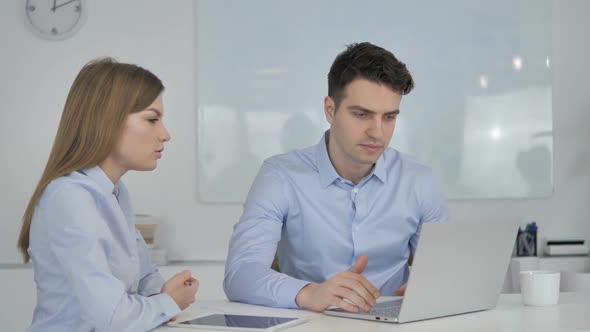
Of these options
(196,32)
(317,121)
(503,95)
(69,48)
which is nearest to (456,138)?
(503,95)

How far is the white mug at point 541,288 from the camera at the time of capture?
2.20 meters

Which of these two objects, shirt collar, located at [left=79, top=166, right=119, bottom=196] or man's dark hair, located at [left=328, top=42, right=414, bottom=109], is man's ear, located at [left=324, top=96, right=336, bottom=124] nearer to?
man's dark hair, located at [left=328, top=42, right=414, bottom=109]

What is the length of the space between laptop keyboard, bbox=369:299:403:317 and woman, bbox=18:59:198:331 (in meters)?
0.45

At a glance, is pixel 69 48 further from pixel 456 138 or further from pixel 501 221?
pixel 501 221

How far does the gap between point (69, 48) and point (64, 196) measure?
104 inches

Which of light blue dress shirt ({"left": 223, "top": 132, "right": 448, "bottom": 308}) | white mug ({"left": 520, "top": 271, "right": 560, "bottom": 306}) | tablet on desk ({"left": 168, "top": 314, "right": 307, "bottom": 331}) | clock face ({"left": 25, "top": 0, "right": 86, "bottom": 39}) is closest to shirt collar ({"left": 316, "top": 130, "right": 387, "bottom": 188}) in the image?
light blue dress shirt ({"left": 223, "top": 132, "right": 448, "bottom": 308})

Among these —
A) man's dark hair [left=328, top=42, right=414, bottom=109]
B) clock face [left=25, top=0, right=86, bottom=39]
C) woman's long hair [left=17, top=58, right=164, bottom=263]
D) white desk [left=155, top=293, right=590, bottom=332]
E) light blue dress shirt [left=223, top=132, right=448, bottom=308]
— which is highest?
clock face [left=25, top=0, right=86, bottom=39]

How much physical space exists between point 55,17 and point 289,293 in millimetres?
2732

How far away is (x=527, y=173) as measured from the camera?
461 centimetres

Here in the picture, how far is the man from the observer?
260cm

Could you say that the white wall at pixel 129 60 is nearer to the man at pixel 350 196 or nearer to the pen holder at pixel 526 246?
the pen holder at pixel 526 246

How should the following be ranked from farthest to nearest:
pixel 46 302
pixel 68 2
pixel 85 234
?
pixel 68 2 → pixel 46 302 → pixel 85 234

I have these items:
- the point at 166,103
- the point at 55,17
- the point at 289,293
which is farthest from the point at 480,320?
the point at 55,17

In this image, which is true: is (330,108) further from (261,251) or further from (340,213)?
(261,251)
